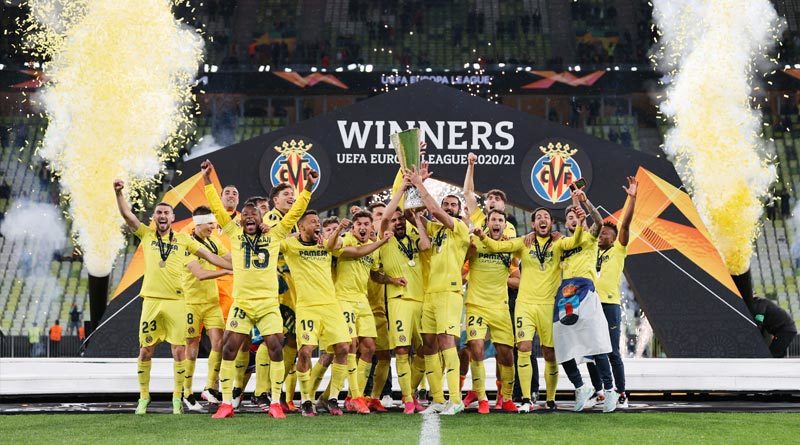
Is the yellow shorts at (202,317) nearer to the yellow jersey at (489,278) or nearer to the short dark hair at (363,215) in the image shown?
the short dark hair at (363,215)

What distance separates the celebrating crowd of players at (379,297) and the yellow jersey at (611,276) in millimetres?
159

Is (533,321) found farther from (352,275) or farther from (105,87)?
(105,87)

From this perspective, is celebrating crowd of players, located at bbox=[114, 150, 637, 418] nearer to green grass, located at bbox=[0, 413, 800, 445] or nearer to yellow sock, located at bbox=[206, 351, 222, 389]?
yellow sock, located at bbox=[206, 351, 222, 389]

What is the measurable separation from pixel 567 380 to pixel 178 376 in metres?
5.24

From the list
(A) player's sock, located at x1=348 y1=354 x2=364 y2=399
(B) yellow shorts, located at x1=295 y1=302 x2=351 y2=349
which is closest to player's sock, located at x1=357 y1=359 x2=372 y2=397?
(A) player's sock, located at x1=348 y1=354 x2=364 y2=399

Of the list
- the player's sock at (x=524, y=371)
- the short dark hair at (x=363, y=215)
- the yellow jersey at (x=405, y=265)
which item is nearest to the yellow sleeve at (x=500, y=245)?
the yellow jersey at (x=405, y=265)

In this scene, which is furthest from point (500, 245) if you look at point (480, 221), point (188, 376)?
point (188, 376)

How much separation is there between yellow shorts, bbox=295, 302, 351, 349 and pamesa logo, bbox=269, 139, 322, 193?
21.7ft

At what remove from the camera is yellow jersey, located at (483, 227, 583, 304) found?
12.1m

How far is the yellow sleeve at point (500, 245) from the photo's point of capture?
39.3 feet

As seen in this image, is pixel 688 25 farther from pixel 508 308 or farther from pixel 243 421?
pixel 243 421

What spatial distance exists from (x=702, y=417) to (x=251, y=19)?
34.2m

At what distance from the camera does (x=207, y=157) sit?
18.6 meters

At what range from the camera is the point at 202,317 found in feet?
42.2
